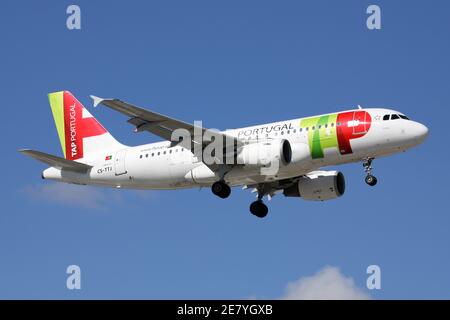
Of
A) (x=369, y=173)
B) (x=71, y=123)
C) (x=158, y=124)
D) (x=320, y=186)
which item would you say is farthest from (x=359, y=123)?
(x=71, y=123)

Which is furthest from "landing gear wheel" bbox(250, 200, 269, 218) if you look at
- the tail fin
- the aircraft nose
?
the aircraft nose

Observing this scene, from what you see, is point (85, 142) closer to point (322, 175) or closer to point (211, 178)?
point (211, 178)

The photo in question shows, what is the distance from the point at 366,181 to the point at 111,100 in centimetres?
1234

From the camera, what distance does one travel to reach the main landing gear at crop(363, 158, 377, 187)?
43531 millimetres

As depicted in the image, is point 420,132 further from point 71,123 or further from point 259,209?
point 71,123

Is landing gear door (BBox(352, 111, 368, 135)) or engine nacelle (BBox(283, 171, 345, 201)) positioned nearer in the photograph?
landing gear door (BBox(352, 111, 368, 135))

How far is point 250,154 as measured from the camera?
44312 millimetres

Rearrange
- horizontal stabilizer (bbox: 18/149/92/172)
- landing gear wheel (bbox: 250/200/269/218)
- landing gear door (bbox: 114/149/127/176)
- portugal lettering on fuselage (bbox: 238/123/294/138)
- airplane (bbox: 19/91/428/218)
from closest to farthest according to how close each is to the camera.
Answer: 1. airplane (bbox: 19/91/428/218)
2. portugal lettering on fuselage (bbox: 238/123/294/138)
3. horizontal stabilizer (bbox: 18/149/92/172)
4. landing gear door (bbox: 114/149/127/176)
5. landing gear wheel (bbox: 250/200/269/218)

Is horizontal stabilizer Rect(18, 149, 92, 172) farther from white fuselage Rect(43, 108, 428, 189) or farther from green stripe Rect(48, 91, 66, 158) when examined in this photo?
green stripe Rect(48, 91, 66, 158)

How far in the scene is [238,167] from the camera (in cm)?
4516

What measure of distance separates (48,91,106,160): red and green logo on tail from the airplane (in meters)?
1.27

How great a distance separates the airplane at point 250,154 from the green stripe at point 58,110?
2.96 m

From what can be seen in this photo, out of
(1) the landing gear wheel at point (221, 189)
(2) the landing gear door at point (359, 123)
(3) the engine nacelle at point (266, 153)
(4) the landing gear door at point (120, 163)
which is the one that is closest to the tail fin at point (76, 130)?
(4) the landing gear door at point (120, 163)

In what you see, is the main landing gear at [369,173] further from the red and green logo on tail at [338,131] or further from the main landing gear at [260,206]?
the main landing gear at [260,206]
